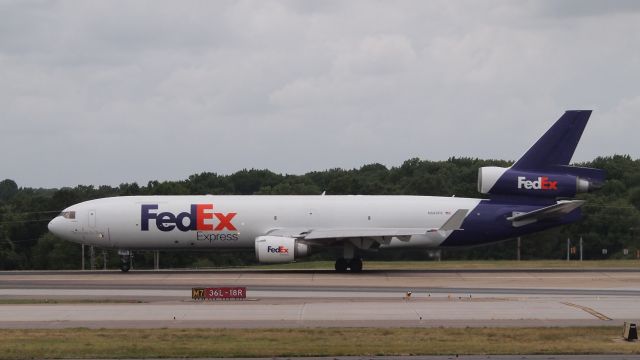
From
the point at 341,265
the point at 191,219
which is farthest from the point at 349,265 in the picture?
the point at 191,219

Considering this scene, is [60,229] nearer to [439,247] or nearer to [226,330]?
[439,247]

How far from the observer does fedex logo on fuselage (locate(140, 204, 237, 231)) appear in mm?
54281

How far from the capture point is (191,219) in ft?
178

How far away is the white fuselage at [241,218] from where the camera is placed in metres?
54.2

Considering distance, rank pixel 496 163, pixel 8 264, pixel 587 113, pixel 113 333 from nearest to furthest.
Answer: pixel 113 333 < pixel 587 113 < pixel 8 264 < pixel 496 163

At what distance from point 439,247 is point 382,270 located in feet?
11.1

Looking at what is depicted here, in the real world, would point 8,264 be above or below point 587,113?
below

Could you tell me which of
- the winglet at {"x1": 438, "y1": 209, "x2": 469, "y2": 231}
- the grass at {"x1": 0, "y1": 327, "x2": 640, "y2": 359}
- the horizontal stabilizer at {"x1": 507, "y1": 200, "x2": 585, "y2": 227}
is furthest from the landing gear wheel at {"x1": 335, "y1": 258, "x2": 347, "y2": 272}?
the grass at {"x1": 0, "y1": 327, "x2": 640, "y2": 359}

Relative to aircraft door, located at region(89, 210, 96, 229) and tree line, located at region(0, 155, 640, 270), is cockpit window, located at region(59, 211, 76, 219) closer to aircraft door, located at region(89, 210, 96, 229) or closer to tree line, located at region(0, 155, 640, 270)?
aircraft door, located at region(89, 210, 96, 229)

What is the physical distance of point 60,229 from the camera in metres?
56.2

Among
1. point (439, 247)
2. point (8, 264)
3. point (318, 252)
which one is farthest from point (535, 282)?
point (8, 264)

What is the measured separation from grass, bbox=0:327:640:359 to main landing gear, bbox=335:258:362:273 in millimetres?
25764

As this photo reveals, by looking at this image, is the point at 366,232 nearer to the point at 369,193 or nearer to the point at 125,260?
the point at 125,260

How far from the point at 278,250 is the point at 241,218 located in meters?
3.23
